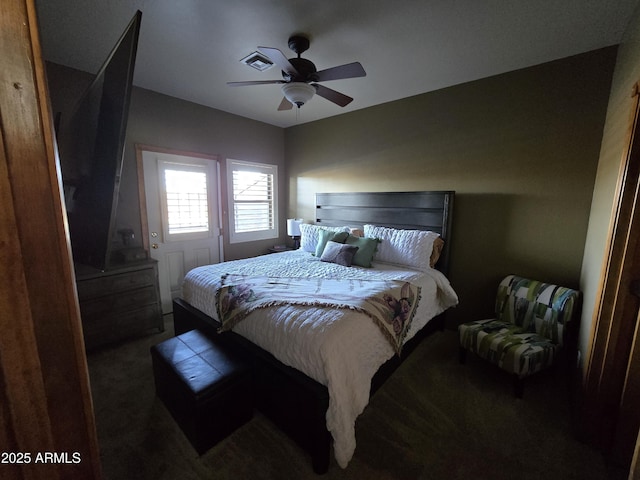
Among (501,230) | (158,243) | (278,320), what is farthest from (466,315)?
(158,243)

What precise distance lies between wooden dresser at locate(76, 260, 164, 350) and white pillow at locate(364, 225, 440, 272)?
2.55 metres

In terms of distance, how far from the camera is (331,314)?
5.27 ft

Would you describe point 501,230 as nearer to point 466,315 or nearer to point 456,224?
point 456,224

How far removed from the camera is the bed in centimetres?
143

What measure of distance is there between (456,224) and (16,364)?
3269 millimetres

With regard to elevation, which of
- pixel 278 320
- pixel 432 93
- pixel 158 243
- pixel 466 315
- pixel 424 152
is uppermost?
pixel 432 93

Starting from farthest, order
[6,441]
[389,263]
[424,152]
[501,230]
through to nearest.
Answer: [424,152]
[389,263]
[501,230]
[6,441]

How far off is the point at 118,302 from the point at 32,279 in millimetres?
2723

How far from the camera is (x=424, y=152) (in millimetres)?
3119

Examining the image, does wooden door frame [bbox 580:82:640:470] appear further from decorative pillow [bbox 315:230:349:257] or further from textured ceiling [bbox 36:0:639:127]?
decorative pillow [bbox 315:230:349:257]

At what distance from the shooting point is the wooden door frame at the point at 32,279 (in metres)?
0.40

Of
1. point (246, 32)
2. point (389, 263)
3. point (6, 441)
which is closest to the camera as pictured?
point (6, 441)

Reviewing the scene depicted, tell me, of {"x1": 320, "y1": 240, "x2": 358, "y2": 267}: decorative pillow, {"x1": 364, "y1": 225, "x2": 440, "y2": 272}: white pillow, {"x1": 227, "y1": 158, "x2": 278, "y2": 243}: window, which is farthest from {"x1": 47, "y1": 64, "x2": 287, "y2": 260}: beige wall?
{"x1": 364, "y1": 225, "x2": 440, "y2": 272}: white pillow

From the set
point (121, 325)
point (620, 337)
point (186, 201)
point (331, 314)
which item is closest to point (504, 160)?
point (620, 337)
